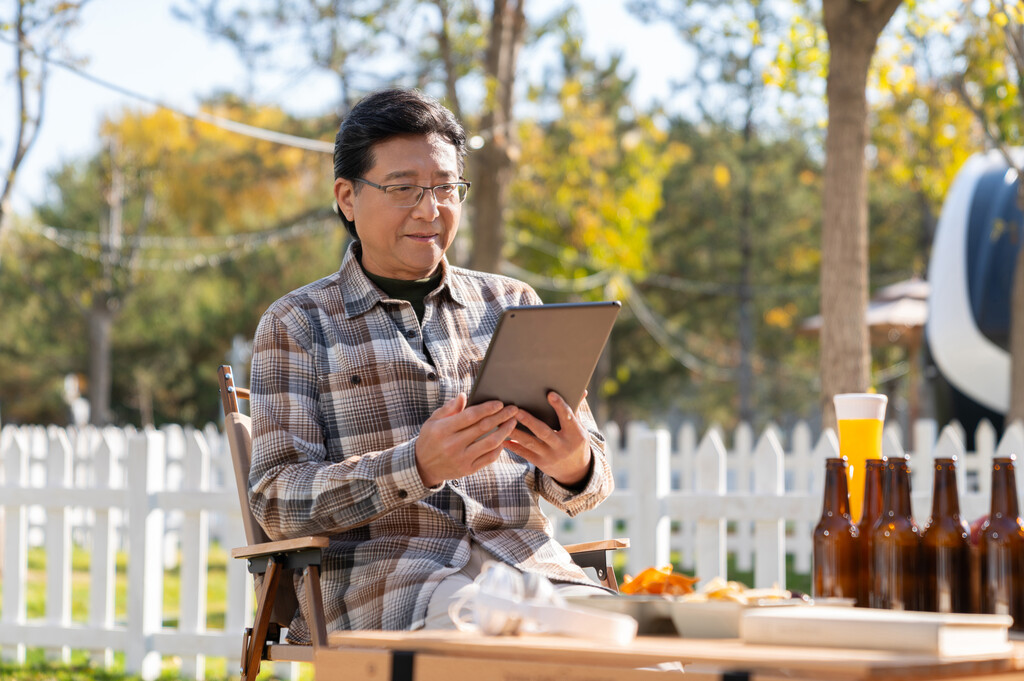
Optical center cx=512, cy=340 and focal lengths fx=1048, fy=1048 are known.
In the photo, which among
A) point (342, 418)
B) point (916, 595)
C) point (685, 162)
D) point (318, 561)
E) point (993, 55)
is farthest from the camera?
point (685, 162)

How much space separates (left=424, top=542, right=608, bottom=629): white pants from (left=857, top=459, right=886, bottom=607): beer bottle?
0.65m

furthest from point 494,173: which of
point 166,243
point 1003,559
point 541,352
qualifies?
point 166,243

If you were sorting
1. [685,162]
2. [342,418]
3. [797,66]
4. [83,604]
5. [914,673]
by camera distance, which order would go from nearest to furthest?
[914,673] → [342,418] → [797,66] → [83,604] → [685,162]

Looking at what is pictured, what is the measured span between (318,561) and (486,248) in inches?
242

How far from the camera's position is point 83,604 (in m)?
7.93

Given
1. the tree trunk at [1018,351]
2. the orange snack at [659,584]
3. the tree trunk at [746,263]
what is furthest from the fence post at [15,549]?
the tree trunk at [746,263]

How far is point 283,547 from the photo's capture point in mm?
2412

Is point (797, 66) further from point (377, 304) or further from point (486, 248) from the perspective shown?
point (377, 304)

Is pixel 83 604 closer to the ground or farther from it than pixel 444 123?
closer to the ground

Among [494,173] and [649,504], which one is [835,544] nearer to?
[649,504]

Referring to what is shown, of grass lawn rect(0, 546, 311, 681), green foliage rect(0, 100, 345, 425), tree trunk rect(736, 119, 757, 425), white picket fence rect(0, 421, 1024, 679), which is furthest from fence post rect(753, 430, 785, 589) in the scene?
green foliage rect(0, 100, 345, 425)

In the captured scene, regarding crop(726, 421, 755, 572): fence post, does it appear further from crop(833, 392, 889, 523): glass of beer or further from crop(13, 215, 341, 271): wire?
crop(13, 215, 341, 271): wire

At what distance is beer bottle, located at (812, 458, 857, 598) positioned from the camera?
2020 millimetres

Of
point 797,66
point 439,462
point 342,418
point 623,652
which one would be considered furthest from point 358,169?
point 797,66
